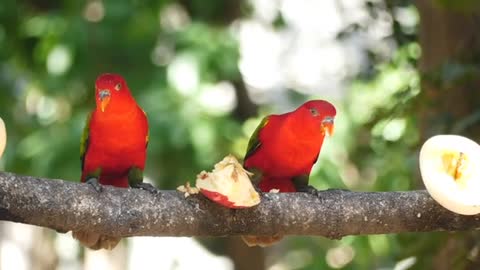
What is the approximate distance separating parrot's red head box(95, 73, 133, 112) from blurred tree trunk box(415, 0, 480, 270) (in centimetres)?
108

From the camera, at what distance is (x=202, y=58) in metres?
3.93

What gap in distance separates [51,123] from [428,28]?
2191 mm

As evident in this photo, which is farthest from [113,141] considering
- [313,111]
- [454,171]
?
[454,171]

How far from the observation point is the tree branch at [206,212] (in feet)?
5.68

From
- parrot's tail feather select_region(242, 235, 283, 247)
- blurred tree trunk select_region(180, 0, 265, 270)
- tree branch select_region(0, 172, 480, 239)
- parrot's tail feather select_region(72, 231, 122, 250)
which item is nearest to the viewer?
tree branch select_region(0, 172, 480, 239)

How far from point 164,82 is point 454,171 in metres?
2.39

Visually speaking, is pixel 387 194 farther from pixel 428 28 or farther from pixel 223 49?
pixel 223 49

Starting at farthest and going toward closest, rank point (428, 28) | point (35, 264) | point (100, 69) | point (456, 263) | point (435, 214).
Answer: point (35, 264)
point (100, 69)
point (428, 28)
point (456, 263)
point (435, 214)

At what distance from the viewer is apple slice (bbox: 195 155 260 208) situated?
1.85 m

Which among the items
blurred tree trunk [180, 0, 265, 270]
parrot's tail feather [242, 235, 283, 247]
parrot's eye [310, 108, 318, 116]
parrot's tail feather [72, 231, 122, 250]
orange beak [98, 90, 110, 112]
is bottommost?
blurred tree trunk [180, 0, 265, 270]

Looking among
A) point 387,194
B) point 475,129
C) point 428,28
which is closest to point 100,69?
point 428,28

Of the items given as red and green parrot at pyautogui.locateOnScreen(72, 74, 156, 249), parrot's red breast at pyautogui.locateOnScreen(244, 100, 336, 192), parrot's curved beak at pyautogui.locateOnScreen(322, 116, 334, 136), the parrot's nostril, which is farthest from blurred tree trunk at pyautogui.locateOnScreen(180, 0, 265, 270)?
the parrot's nostril

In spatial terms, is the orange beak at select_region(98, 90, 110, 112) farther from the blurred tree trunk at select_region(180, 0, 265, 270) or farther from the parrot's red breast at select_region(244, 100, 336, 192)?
the blurred tree trunk at select_region(180, 0, 265, 270)

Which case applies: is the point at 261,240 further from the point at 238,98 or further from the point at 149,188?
the point at 238,98
